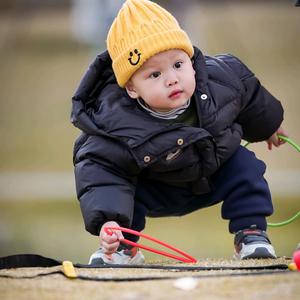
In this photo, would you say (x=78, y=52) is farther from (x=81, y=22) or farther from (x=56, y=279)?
(x=56, y=279)

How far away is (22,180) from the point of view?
472 cm

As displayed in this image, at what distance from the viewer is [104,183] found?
180 cm

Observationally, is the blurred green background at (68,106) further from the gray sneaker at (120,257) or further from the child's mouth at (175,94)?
the child's mouth at (175,94)

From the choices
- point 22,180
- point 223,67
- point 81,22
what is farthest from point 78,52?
point 223,67

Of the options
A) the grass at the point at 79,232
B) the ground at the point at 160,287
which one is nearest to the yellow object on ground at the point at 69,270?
the ground at the point at 160,287

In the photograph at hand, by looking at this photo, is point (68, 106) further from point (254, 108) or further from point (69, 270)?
point (69, 270)

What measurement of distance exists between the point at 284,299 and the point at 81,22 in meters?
6.42

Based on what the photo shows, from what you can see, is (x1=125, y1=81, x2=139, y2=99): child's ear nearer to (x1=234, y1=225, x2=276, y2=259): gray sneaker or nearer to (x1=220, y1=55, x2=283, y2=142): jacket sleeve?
(x1=220, y1=55, x2=283, y2=142): jacket sleeve

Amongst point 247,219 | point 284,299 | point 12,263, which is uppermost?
point 247,219

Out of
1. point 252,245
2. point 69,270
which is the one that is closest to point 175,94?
point 252,245

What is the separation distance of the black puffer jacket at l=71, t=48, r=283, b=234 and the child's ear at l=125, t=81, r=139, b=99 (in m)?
0.01

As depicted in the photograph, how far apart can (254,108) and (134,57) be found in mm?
310

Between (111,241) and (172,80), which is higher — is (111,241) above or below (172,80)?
below

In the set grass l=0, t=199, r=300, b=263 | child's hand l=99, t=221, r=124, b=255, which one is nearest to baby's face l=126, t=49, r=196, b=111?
child's hand l=99, t=221, r=124, b=255
